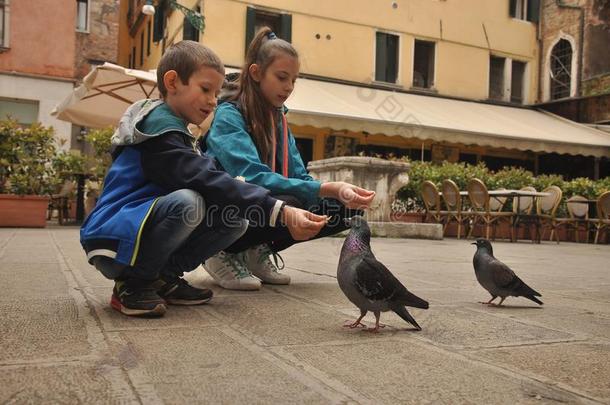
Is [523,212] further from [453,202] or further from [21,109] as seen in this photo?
[21,109]

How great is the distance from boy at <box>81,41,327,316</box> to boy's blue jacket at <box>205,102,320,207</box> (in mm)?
384

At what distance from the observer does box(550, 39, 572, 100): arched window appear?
1964 centimetres

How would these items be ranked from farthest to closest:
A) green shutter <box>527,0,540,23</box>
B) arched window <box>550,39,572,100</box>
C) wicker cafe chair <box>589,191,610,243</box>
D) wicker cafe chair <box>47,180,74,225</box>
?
green shutter <box>527,0,540,23</box> < arched window <box>550,39,572,100</box> < wicker cafe chair <box>589,191,610,243</box> < wicker cafe chair <box>47,180,74,225</box>

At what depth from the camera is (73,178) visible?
993cm

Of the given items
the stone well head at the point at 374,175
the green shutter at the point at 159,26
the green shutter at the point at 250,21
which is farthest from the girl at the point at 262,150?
the green shutter at the point at 159,26

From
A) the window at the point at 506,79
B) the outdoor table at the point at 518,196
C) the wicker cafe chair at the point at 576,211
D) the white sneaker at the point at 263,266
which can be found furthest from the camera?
the window at the point at 506,79

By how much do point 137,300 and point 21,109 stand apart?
15650 mm

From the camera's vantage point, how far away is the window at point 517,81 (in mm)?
20078

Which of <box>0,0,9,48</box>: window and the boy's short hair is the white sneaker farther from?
<box>0,0,9,48</box>: window

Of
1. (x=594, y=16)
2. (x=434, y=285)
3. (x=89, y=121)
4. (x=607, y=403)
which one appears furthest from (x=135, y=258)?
(x=594, y=16)

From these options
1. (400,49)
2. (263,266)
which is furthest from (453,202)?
(400,49)

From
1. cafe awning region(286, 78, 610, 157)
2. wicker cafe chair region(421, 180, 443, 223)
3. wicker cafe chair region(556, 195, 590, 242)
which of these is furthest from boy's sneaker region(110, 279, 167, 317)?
wicker cafe chair region(556, 195, 590, 242)

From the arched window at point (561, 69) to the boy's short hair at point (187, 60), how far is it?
1976 centimetres

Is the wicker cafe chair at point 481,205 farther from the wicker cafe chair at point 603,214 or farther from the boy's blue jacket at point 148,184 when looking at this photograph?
the boy's blue jacket at point 148,184
